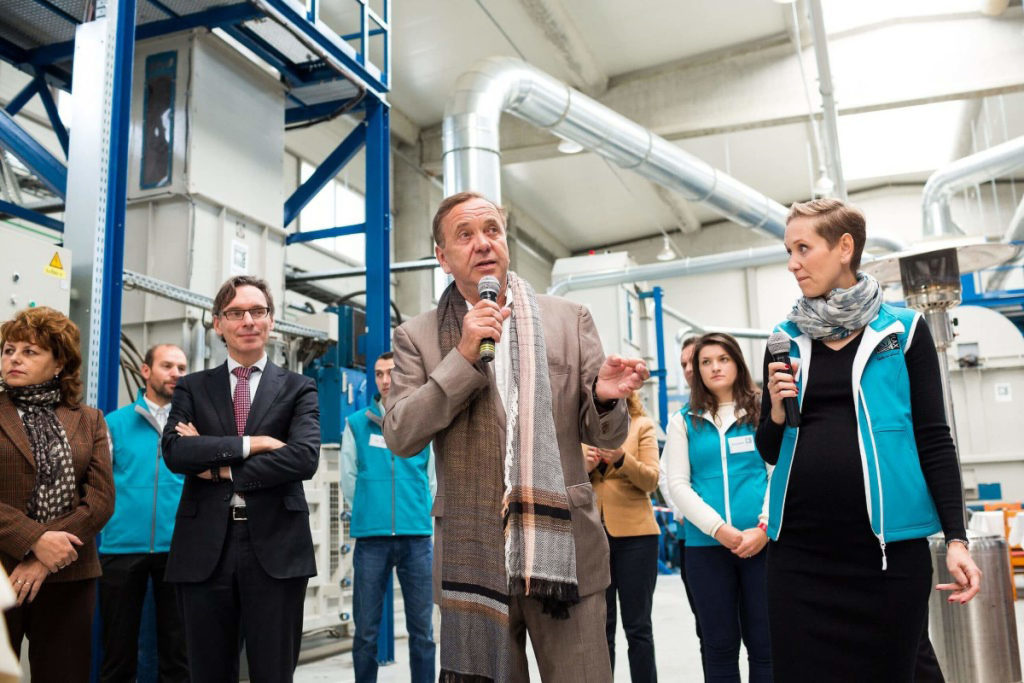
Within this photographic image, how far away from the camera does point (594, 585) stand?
5.23 feet

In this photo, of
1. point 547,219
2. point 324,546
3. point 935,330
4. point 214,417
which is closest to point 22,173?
point 324,546

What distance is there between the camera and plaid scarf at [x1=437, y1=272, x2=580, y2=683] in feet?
4.96

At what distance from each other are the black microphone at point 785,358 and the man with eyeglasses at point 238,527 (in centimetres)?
134

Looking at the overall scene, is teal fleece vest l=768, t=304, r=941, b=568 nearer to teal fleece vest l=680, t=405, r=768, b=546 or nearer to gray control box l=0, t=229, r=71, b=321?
teal fleece vest l=680, t=405, r=768, b=546

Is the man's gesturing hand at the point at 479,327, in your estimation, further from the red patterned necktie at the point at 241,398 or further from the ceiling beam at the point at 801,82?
the ceiling beam at the point at 801,82

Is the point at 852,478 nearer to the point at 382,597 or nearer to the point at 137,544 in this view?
the point at 382,597

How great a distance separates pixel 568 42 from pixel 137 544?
29.2ft

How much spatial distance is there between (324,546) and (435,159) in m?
8.36

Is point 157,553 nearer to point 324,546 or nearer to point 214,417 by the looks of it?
point 214,417

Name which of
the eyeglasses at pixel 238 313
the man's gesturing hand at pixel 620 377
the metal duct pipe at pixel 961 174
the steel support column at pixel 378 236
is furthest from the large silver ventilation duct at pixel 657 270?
the man's gesturing hand at pixel 620 377

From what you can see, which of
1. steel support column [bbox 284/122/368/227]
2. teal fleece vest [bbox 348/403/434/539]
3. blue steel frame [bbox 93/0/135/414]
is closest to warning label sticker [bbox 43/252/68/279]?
blue steel frame [bbox 93/0/135/414]

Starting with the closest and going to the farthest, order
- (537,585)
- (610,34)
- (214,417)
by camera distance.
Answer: (537,585), (214,417), (610,34)

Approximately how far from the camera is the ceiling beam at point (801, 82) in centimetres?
1055

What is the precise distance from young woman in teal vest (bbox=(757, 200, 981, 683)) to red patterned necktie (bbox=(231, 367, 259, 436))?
1516mm
